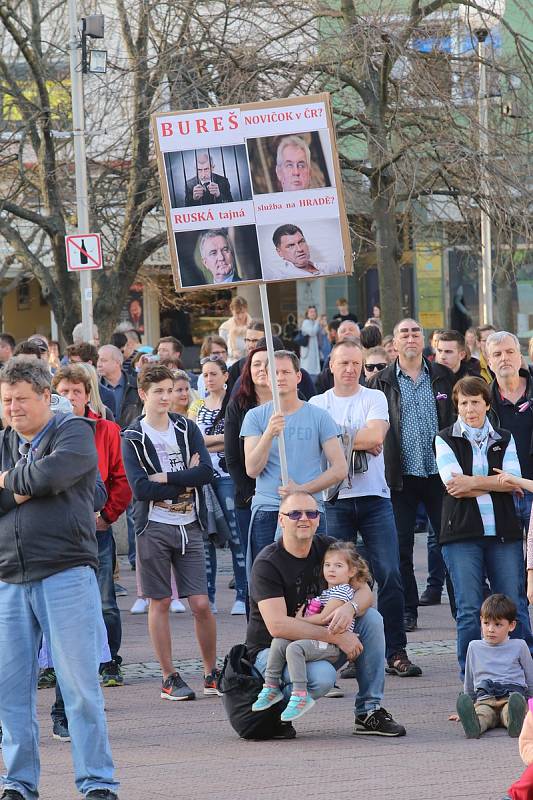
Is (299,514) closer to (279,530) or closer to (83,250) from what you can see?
(279,530)

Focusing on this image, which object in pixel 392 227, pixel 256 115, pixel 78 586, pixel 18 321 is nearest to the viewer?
pixel 78 586

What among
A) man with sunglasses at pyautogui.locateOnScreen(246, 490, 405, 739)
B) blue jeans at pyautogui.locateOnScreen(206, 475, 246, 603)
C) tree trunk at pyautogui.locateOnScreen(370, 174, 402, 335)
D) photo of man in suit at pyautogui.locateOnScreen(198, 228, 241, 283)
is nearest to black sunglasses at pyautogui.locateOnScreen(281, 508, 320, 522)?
man with sunglasses at pyautogui.locateOnScreen(246, 490, 405, 739)

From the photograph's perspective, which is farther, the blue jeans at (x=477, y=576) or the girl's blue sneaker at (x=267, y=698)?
the blue jeans at (x=477, y=576)

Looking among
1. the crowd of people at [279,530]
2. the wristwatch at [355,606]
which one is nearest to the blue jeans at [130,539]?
the crowd of people at [279,530]

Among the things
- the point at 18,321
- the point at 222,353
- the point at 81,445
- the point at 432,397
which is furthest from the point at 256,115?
the point at 18,321

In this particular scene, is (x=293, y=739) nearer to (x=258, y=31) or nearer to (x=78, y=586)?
(x=78, y=586)

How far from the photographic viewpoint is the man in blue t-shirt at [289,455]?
27.4ft

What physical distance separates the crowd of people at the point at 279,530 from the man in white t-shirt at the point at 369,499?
0.01m

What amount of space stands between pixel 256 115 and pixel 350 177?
11.3m

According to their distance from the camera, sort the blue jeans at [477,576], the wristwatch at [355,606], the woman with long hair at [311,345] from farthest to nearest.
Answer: the woman with long hair at [311,345] → the blue jeans at [477,576] → the wristwatch at [355,606]

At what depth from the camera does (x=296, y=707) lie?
23.1ft

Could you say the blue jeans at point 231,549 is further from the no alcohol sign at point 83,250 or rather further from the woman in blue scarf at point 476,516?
the no alcohol sign at point 83,250

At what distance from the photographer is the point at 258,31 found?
17859 millimetres

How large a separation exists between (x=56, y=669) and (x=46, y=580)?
39 centimetres
